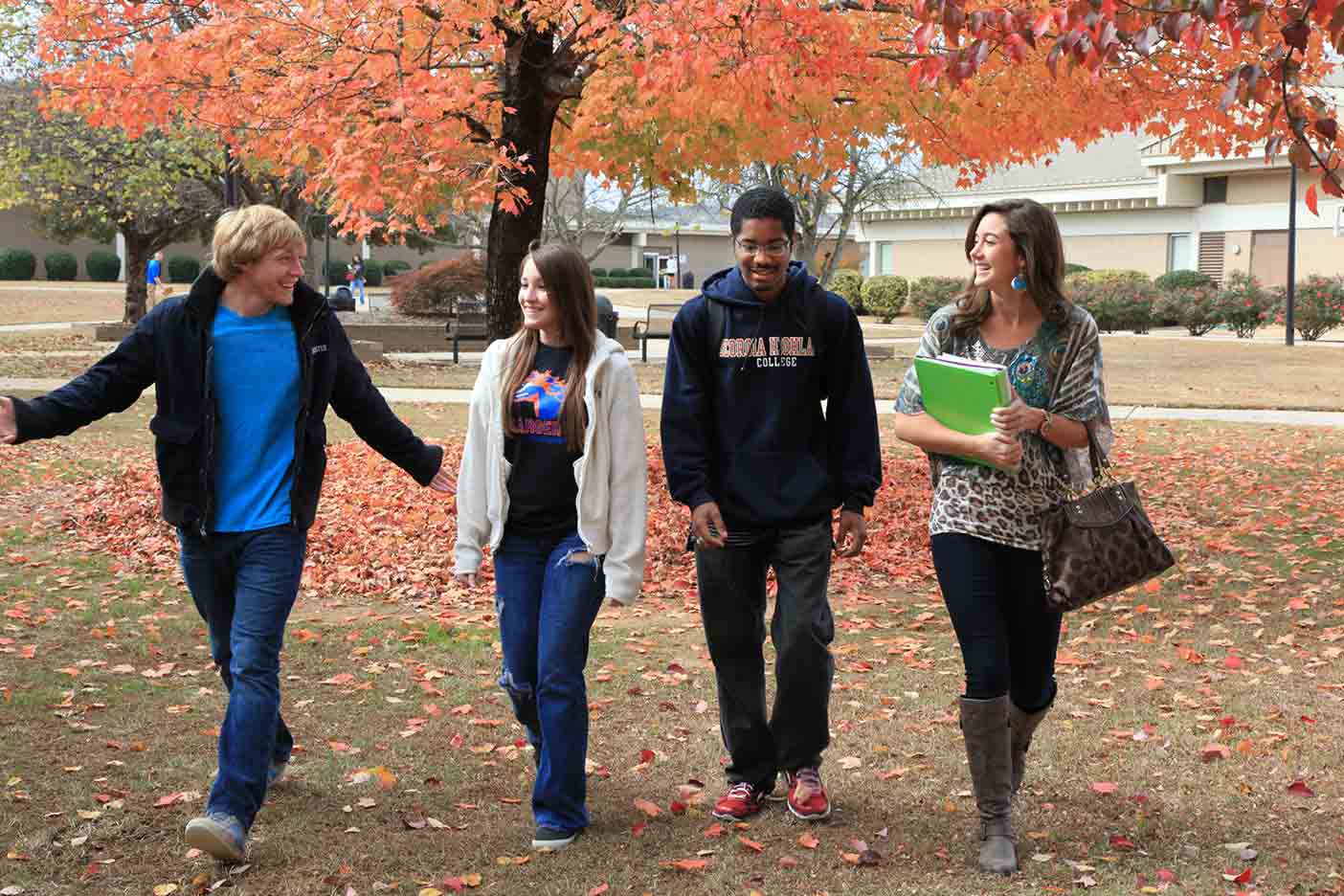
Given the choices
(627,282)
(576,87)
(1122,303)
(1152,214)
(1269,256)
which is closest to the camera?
(576,87)

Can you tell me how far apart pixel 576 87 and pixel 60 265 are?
5377 cm

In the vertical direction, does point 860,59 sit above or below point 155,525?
above

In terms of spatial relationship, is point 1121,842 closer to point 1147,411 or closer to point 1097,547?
point 1097,547

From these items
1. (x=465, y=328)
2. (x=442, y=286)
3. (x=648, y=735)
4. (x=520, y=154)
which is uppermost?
(x=520, y=154)

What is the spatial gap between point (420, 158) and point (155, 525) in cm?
320

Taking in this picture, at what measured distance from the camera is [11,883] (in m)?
4.35

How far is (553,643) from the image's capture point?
4594 mm

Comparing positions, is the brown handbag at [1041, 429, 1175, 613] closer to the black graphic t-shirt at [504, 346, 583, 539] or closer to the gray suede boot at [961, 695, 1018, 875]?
the gray suede boot at [961, 695, 1018, 875]

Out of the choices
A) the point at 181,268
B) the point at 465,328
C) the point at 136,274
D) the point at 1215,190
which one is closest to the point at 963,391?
the point at 465,328

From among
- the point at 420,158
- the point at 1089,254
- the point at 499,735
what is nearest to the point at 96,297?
the point at 1089,254

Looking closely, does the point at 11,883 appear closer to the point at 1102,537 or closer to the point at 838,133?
the point at 1102,537

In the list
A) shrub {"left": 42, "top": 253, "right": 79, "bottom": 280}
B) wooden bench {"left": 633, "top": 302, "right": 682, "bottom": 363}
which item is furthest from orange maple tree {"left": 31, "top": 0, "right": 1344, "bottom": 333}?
shrub {"left": 42, "top": 253, "right": 79, "bottom": 280}

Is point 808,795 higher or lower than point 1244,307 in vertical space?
lower

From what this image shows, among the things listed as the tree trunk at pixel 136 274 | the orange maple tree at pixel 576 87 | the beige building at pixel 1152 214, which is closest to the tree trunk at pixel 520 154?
the orange maple tree at pixel 576 87
